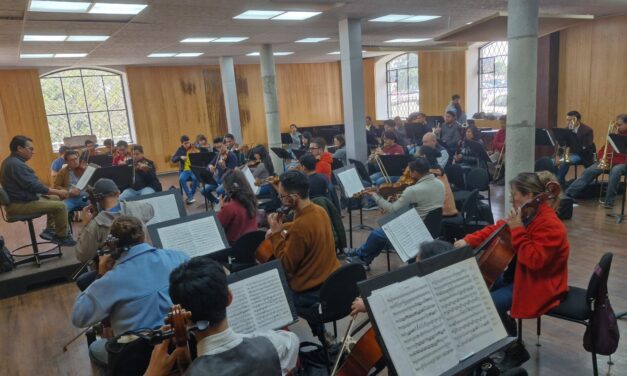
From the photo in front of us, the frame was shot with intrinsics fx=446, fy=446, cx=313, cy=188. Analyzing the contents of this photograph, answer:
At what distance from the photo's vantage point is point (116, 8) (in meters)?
5.42

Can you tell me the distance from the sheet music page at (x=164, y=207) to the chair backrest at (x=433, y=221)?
2.41 metres

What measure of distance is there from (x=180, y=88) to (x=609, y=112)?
1144 cm

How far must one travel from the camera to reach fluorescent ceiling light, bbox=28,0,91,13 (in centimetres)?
492

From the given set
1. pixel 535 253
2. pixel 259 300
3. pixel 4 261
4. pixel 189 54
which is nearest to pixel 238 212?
pixel 259 300

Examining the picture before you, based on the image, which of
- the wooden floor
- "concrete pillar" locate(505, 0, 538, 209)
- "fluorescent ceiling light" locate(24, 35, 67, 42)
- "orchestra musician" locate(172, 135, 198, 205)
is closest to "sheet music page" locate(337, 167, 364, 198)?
the wooden floor

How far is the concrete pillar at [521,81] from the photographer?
5.21 m

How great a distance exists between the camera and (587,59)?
9219mm

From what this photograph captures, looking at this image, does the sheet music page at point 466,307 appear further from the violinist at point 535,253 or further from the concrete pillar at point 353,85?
the concrete pillar at point 353,85

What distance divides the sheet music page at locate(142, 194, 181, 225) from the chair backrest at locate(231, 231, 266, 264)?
37.5 inches

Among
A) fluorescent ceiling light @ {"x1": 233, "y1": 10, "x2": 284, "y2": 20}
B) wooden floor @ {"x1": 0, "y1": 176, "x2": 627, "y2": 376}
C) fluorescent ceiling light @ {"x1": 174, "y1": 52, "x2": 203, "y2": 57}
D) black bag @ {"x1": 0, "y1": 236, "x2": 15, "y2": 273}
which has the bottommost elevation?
wooden floor @ {"x1": 0, "y1": 176, "x2": 627, "y2": 376}

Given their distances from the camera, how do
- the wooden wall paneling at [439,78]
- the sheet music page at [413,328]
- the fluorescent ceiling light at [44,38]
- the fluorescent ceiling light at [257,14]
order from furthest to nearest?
the wooden wall paneling at [439,78]
the fluorescent ceiling light at [44,38]
the fluorescent ceiling light at [257,14]
the sheet music page at [413,328]

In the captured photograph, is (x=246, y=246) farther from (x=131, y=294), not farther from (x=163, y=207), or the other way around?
(x=131, y=294)

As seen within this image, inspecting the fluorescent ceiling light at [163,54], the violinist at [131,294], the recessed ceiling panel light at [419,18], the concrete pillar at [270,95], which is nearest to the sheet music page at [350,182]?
the violinist at [131,294]

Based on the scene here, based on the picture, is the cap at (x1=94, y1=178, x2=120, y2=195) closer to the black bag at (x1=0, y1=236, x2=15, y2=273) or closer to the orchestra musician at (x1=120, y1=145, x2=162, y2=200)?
the black bag at (x1=0, y1=236, x2=15, y2=273)
